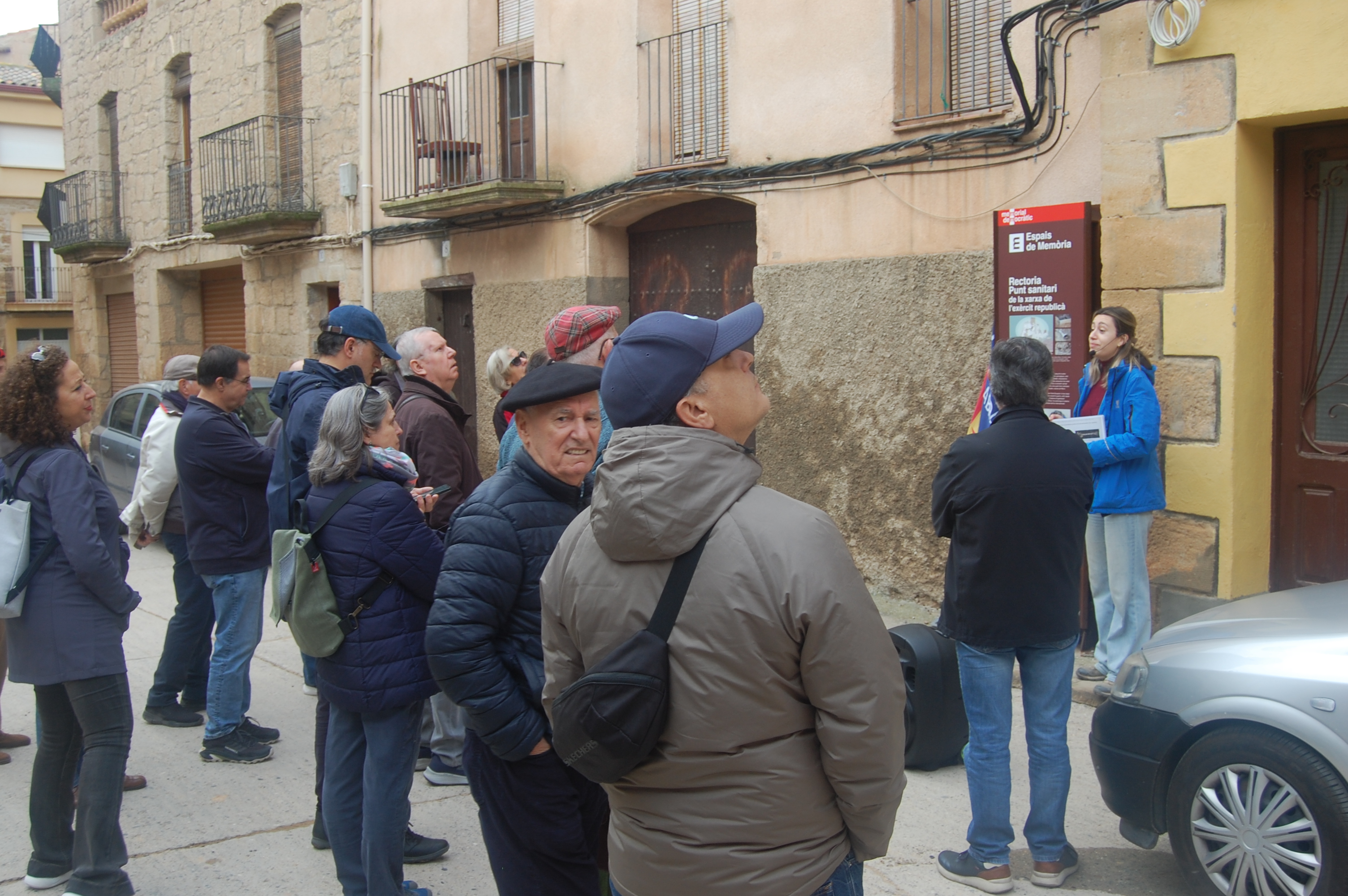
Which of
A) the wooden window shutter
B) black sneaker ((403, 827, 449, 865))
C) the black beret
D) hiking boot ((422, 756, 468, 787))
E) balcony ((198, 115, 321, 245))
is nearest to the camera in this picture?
the black beret

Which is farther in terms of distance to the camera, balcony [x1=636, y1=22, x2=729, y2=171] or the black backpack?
balcony [x1=636, y1=22, x2=729, y2=171]

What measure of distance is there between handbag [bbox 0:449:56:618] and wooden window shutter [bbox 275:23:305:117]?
10.9m

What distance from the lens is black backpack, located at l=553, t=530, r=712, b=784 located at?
1.82 metres

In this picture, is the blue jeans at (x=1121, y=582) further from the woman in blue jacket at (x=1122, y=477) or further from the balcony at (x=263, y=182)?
the balcony at (x=263, y=182)

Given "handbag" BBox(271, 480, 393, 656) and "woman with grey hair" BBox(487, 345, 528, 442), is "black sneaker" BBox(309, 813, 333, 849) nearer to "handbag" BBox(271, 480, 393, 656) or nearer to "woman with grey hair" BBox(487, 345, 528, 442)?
"handbag" BBox(271, 480, 393, 656)

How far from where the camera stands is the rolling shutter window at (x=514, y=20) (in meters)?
10.4

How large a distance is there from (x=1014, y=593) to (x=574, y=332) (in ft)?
6.01

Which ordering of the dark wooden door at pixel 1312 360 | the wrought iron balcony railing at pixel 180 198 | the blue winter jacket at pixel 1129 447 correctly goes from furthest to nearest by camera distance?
the wrought iron balcony railing at pixel 180 198 < the dark wooden door at pixel 1312 360 < the blue winter jacket at pixel 1129 447

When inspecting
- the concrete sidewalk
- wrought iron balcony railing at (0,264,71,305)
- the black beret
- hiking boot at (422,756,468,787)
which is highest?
wrought iron balcony railing at (0,264,71,305)

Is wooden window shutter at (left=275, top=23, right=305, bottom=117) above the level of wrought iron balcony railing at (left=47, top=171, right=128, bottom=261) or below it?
above

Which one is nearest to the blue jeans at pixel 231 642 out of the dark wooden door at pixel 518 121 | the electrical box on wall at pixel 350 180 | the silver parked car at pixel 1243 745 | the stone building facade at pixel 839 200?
the silver parked car at pixel 1243 745

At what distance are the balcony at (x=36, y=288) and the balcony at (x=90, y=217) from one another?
11.4m

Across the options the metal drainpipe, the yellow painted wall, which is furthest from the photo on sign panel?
the metal drainpipe

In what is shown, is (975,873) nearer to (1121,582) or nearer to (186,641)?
(1121,582)
